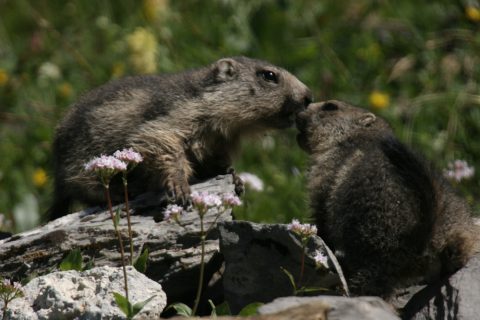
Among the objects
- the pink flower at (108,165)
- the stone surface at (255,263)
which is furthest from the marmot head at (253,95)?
the pink flower at (108,165)

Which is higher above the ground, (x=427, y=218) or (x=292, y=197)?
(x=427, y=218)

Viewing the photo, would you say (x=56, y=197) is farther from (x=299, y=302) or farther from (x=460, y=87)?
(x=460, y=87)

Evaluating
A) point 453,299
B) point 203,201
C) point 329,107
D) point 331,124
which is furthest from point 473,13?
point 203,201

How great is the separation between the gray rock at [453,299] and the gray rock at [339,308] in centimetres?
89

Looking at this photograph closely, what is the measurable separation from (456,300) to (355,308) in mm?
1224

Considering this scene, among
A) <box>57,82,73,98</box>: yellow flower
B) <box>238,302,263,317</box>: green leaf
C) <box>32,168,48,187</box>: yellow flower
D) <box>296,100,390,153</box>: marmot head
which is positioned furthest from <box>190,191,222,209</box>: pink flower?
<box>57,82,73,98</box>: yellow flower

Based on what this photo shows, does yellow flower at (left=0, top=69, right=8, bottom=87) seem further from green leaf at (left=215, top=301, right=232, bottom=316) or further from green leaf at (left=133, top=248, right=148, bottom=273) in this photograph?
green leaf at (left=215, top=301, right=232, bottom=316)

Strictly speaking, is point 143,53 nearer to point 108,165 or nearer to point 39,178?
point 39,178

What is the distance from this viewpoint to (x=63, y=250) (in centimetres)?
615

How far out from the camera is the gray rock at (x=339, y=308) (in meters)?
4.61

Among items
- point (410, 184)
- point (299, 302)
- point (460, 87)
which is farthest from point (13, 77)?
point (299, 302)

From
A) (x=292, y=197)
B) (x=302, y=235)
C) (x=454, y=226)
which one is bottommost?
(x=292, y=197)

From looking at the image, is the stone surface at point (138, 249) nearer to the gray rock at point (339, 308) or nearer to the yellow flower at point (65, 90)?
the gray rock at point (339, 308)

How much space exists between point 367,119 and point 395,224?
6.35ft
